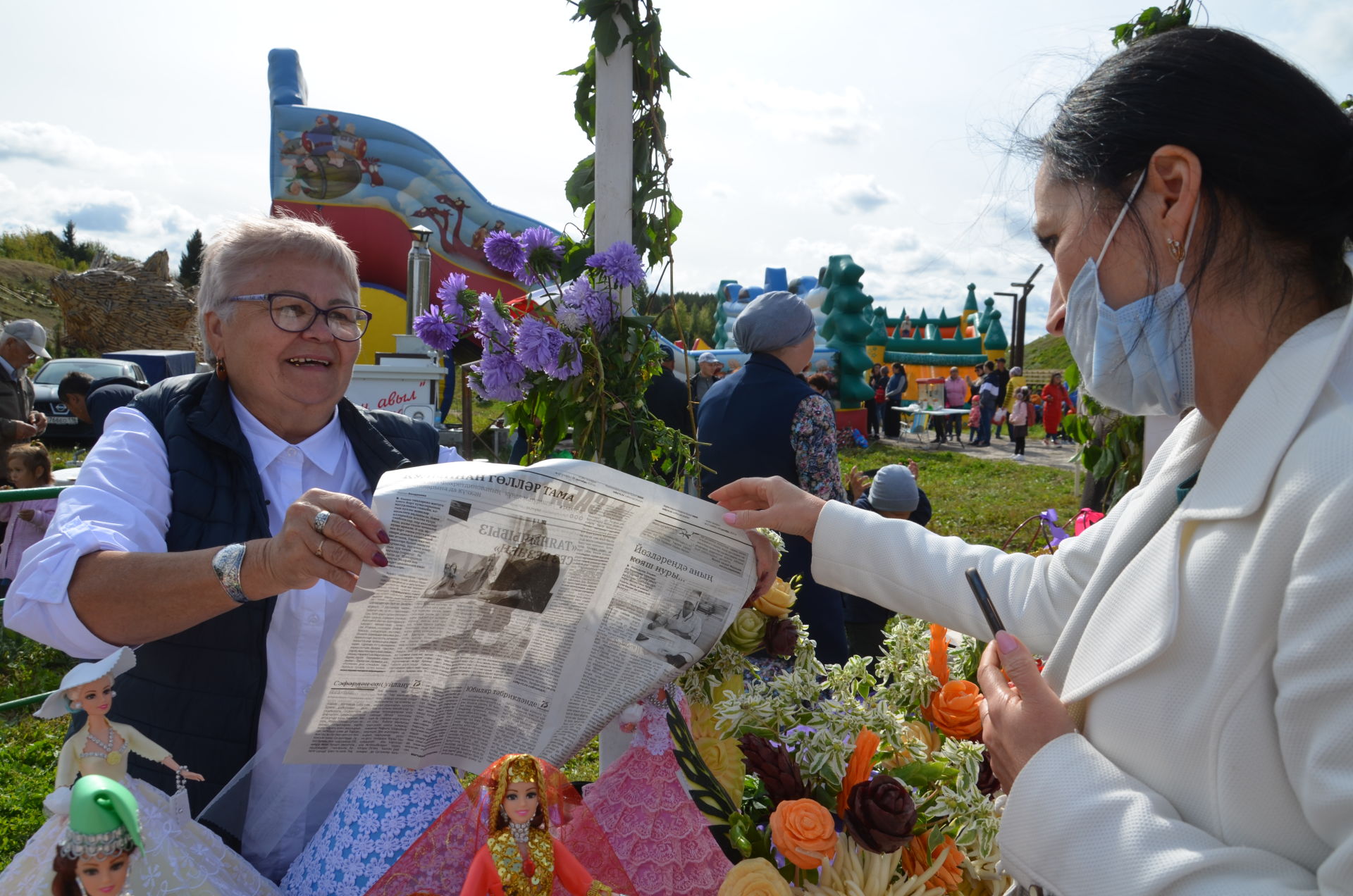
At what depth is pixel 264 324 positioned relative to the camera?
5.18ft

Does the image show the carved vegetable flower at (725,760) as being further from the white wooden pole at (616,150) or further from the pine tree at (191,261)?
the pine tree at (191,261)

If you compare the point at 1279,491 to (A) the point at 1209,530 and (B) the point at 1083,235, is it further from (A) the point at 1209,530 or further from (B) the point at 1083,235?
(B) the point at 1083,235

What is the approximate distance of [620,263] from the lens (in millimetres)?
1839

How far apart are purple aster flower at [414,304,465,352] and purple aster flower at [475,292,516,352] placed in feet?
0.36

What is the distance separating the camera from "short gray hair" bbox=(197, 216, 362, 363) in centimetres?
158

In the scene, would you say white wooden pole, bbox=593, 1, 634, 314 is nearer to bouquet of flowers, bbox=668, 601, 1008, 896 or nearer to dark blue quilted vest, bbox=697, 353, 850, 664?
bouquet of flowers, bbox=668, 601, 1008, 896

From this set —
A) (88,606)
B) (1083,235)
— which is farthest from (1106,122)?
(88,606)

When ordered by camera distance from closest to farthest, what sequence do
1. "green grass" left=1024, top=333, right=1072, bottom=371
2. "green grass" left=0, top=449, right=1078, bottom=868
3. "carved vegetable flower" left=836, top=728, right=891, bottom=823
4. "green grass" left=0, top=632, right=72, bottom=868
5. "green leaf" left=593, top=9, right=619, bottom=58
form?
"carved vegetable flower" left=836, top=728, right=891, bottom=823 → "green leaf" left=593, top=9, right=619, bottom=58 → "green grass" left=0, top=632, right=72, bottom=868 → "green grass" left=0, top=449, right=1078, bottom=868 → "green grass" left=1024, top=333, right=1072, bottom=371

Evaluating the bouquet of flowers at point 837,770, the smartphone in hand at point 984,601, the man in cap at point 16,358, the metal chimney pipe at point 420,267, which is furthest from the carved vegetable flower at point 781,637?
the metal chimney pipe at point 420,267

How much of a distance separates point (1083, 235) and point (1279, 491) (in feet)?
1.32

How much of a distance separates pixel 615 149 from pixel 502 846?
56.8 inches

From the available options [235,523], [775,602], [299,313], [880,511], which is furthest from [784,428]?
[235,523]

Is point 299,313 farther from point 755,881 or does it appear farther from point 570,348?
point 755,881

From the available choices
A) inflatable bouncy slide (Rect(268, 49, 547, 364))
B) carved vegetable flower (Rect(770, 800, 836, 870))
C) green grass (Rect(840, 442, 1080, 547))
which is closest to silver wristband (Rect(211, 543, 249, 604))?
carved vegetable flower (Rect(770, 800, 836, 870))
